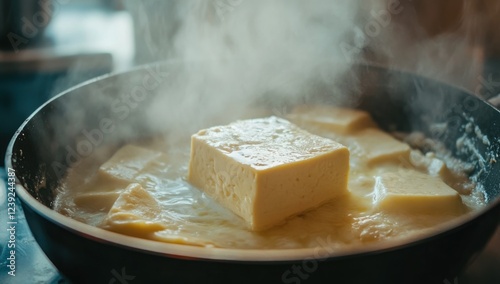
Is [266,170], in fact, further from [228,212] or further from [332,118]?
[332,118]

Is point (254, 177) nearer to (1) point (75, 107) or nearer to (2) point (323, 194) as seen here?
(2) point (323, 194)

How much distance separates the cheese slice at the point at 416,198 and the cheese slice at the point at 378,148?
320 mm

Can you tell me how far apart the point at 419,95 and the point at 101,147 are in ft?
5.20

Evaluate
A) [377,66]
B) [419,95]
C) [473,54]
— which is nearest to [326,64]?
[377,66]

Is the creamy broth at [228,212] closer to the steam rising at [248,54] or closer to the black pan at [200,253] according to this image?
the black pan at [200,253]

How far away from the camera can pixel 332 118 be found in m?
2.62

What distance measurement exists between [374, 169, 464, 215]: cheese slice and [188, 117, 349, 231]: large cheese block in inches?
6.5

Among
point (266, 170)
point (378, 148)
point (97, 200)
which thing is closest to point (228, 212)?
point (266, 170)

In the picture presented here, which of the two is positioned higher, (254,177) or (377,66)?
(377,66)

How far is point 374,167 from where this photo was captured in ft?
7.47

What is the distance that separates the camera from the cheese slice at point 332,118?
2.56 meters

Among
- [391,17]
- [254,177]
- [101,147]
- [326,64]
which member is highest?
[391,17]

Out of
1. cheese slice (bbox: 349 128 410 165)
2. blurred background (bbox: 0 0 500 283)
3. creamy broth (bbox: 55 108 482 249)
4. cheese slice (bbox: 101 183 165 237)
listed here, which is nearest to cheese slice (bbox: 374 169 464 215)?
creamy broth (bbox: 55 108 482 249)

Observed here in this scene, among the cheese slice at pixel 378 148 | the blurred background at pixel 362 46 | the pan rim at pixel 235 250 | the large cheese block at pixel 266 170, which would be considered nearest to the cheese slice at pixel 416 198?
the large cheese block at pixel 266 170
